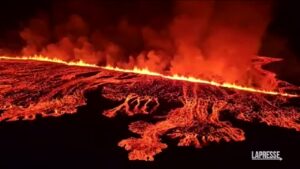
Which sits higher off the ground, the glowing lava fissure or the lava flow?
the glowing lava fissure

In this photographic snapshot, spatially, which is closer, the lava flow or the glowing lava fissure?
the lava flow

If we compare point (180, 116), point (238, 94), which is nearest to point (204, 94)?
point (238, 94)

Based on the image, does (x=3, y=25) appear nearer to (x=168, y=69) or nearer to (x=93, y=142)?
(x=168, y=69)

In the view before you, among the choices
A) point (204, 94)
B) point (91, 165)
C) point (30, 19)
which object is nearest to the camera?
point (91, 165)

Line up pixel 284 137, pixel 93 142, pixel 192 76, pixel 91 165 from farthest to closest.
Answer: pixel 192 76
pixel 284 137
pixel 93 142
pixel 91 165

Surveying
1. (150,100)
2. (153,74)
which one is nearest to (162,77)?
(153,74)

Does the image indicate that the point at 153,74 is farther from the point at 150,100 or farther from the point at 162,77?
the point at 150,100
